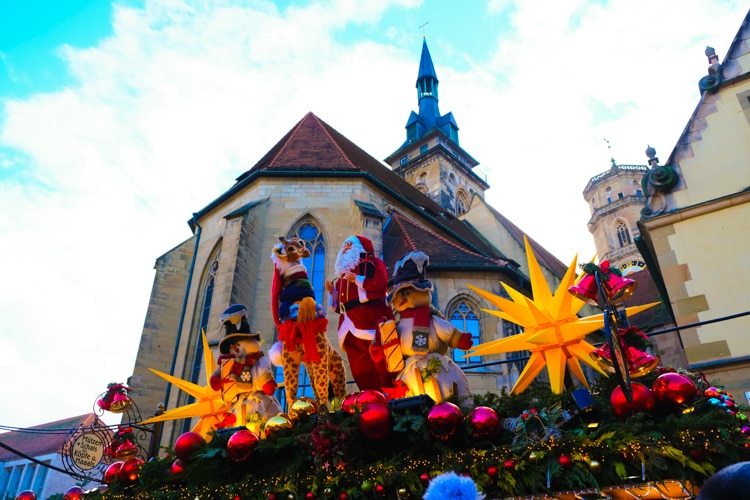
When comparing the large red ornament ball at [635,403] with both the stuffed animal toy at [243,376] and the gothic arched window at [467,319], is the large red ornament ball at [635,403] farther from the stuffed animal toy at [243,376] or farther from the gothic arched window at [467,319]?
the gothic arched window at [467,319]

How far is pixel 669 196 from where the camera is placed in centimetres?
934

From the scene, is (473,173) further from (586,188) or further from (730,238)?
(730,238)

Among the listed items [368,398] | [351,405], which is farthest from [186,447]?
[368,398]

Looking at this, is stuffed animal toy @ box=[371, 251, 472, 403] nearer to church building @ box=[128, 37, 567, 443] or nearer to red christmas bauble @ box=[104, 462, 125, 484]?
red christmas bauble @ box=[104, 462, 125, 484]

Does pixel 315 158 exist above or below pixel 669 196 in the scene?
above

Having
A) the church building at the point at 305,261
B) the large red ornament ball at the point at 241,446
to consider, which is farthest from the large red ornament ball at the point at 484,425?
the church building at the point at 305,261

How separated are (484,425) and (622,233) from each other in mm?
42071

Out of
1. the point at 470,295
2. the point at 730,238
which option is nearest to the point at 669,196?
the point at 730,238

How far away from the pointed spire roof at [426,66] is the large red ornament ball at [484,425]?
42.1m

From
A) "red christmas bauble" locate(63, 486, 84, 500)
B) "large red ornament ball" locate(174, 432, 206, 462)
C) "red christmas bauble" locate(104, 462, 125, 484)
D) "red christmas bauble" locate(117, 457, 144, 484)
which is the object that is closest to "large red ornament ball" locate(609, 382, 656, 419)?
"large red ornament ball" locate(174, 432, 206, 462)

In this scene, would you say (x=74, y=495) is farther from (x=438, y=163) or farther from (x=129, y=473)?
(x=438, y=163)

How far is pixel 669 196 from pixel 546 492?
7.93m

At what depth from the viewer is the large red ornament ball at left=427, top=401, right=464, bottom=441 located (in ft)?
11.0

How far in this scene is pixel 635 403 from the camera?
3289 millimetres
